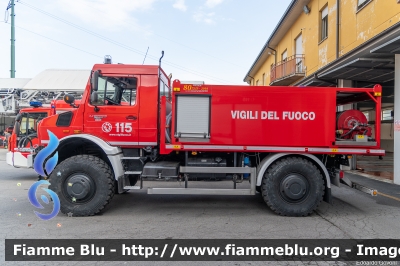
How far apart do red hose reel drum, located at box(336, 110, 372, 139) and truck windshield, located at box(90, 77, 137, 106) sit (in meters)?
4.27

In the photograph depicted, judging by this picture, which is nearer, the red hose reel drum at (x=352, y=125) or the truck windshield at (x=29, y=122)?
the red hose reel drum at (x=352, y=125)

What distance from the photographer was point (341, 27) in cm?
1221

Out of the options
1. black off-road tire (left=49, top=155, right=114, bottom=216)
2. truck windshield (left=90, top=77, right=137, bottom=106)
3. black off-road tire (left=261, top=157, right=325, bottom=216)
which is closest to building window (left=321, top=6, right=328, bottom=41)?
black off-road tire (left=261, top=157, right=325, bottom=216)

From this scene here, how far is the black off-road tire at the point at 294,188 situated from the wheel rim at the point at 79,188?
3.39 meters

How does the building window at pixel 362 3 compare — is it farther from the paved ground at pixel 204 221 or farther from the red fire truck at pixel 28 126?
the red fire truck at pixel 28 126

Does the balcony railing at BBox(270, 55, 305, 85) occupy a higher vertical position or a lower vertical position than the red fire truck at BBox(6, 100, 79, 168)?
higher

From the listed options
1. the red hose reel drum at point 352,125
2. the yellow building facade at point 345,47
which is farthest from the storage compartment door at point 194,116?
the yellow building facade at point 345,47

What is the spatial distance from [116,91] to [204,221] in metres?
3.15

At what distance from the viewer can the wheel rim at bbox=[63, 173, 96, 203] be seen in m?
5.31

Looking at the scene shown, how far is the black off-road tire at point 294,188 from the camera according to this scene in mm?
5402

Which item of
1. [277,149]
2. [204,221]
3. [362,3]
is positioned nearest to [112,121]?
[204,221]

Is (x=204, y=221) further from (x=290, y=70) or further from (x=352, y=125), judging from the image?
(x=290, y=70)

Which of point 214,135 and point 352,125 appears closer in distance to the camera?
point 214,135

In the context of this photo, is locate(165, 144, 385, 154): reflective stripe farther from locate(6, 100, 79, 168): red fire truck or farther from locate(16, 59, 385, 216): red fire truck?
locate(6, 100, 79, 168): red fire truck
